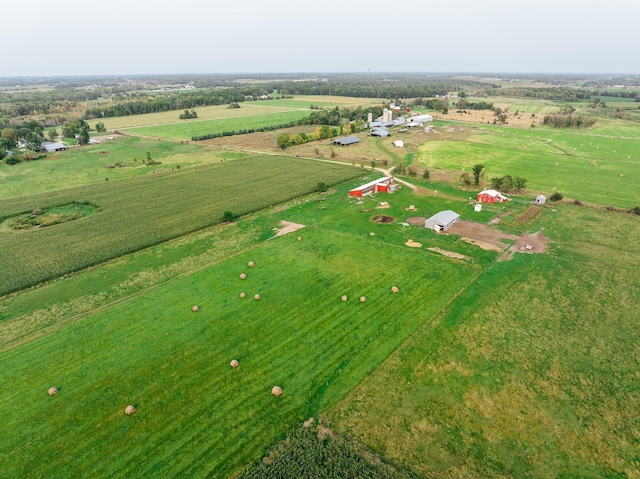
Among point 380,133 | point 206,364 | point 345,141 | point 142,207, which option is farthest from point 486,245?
point 380,133

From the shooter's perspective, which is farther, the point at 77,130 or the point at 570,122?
the point at 570,122

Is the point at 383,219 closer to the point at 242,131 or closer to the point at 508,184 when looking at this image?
the point at 508,184

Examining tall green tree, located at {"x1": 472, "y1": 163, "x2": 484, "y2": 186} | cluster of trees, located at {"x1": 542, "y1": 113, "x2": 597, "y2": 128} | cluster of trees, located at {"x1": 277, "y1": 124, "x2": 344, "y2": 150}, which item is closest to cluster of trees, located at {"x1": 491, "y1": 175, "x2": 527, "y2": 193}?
tall green tree, located at {"x1": 472, "y1": 163, "x2": 484, "y2": 186}

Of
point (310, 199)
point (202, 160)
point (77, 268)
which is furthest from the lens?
point (202, 160)

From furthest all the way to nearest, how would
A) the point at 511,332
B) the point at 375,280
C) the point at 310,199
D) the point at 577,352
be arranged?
the point at 310,199 → the point at 375,280 → the point at 511,332 → the point at 577,352

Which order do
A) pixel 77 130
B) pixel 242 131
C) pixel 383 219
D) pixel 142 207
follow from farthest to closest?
pixel 242 131
pixel 77 130
pixel 142 207
pixel 383 219

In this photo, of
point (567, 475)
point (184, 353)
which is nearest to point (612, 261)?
point (567, 475)

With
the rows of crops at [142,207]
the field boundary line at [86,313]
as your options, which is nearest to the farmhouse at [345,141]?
the rows of crops at [142,207]

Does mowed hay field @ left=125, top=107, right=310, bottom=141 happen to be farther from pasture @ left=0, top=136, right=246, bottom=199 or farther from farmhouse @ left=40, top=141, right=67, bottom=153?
farmhouse @ left=40, top=141, right=67, bottom=153

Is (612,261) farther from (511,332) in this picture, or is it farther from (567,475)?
(567,475)
